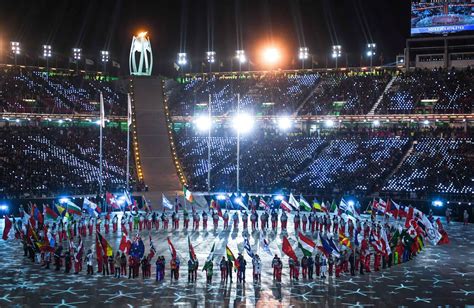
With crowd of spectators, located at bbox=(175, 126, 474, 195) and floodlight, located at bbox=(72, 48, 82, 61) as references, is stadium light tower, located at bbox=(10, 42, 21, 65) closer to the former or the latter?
floodlight, located at bbox=(72, 48, 82, 61)

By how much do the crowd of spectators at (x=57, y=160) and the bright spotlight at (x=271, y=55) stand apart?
2594cm

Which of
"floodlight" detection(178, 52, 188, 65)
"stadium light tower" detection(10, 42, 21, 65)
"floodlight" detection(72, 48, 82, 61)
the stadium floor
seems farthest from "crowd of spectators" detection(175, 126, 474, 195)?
the stadium floor

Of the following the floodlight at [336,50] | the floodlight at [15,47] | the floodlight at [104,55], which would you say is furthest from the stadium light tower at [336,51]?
the floodlight at [15,47]

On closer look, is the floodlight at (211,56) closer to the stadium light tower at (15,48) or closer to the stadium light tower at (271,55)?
the stadium light tower at (271,55)

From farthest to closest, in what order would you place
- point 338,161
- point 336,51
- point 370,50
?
point 336,51, point 370,50, point 338,161

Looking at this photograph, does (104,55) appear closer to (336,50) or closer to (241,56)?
(241,56)

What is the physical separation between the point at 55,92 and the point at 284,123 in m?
28.6

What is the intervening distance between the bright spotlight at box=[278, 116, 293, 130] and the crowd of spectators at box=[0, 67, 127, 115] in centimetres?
1927

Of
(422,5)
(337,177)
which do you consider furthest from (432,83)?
(337,177)

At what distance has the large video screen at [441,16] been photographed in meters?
73.1

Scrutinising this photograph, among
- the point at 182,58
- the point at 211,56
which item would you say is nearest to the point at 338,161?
the point at 211,56

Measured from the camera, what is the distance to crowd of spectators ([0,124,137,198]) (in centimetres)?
5597

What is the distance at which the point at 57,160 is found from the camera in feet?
206

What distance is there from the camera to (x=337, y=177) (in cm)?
6109
